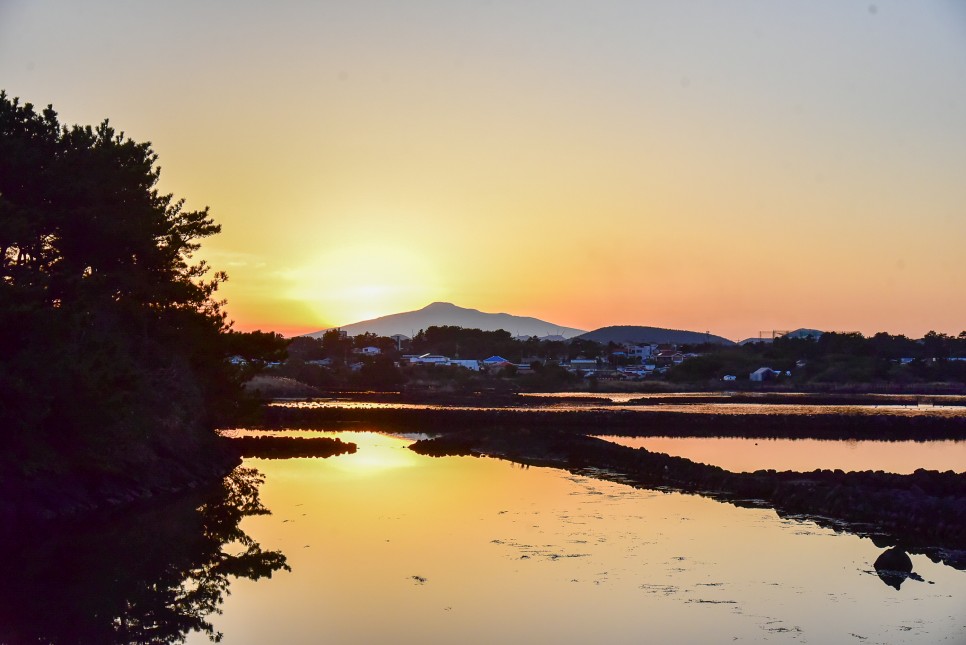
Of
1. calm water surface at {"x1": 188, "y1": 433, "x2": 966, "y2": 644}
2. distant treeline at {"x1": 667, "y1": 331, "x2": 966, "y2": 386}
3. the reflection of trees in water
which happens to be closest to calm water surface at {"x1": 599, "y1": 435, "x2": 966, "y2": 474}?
calm water surface at {"x1": 188, "y1": 433, "x2": 966, "y2": 644}

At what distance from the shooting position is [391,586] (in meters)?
13.2

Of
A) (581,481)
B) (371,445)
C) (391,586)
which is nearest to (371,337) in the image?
(371,445)

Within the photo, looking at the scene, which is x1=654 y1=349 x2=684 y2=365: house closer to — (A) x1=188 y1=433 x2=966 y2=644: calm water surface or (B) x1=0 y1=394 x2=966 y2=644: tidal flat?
(B) x1=0 y1=394 x2=966 y2=644: tidal flat

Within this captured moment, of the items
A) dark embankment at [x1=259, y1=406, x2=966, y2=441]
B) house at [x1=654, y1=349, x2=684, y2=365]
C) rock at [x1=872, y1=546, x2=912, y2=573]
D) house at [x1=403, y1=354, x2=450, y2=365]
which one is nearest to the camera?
rock at [x1=872, y1=546, x2=912, y2=573]

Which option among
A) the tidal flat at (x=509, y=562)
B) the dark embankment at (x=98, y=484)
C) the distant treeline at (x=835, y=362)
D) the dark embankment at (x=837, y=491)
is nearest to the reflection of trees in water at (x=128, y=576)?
the tidal flat at (x=509, y=562)

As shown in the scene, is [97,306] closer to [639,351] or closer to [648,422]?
[648,422]

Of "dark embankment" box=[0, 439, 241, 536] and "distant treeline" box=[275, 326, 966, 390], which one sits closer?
"dark embankment" box=[0, 439, 241, 536]

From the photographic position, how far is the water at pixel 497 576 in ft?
37.1

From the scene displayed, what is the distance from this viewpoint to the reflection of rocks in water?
45.2ft

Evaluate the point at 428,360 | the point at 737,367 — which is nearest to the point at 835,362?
the point at 737,367

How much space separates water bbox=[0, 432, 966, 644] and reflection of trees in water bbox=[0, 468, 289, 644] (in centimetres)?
5

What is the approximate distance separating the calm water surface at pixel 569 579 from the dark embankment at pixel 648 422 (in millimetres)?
21810

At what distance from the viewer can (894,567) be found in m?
14.2

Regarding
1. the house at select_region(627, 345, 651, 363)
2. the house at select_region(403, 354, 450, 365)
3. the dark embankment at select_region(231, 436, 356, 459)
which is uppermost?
the house at select_region(627, 345, 651, 363)
